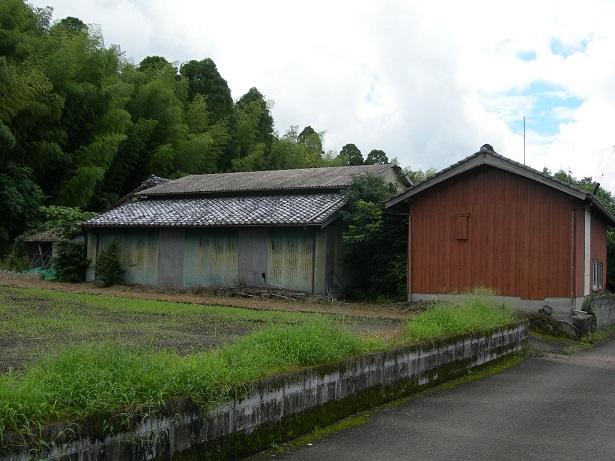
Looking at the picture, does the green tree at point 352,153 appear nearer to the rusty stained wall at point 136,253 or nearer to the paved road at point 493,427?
the rusty stained wall at point 136,253

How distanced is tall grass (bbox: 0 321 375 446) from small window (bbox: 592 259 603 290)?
1261cm

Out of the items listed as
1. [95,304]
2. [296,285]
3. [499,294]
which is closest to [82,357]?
[95,304]

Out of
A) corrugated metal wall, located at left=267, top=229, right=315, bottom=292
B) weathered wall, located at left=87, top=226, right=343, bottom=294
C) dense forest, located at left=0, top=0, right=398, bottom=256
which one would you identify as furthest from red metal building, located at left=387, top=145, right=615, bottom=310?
dense forest, located at left=0, top=0, right=398, bottom=256

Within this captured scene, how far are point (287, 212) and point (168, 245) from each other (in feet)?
13.5

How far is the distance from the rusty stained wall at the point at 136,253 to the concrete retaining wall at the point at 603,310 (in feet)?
40.1

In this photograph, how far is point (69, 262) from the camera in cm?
2064

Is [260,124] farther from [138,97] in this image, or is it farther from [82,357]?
[82,357]

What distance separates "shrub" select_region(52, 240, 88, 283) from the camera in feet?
67.5

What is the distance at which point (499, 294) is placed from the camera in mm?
14234

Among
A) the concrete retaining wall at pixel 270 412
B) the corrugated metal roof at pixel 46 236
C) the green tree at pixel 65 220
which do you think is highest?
the green tree at pixel 65 220

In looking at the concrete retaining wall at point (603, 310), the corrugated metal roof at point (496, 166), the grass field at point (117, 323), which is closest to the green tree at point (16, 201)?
the grass field at point (117, 323)

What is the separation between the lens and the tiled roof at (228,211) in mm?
17203

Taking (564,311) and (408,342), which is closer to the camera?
(408,342)

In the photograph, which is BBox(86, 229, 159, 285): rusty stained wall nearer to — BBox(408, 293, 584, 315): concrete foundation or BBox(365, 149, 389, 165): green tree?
BBox(408, 293, 584, 315): concrete foundation
